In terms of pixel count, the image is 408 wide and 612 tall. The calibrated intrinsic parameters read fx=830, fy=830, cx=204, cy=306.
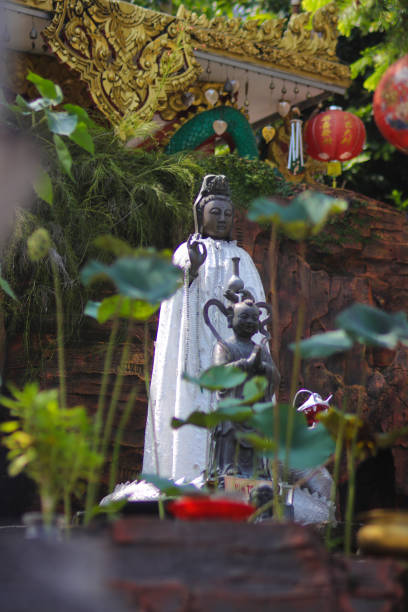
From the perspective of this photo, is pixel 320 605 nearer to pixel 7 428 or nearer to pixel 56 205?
pixel 7 428

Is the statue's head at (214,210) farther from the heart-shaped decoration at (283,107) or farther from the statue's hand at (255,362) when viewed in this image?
the heart-shaped decoration at (283,107)

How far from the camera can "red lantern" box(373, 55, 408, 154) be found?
14.7 feet

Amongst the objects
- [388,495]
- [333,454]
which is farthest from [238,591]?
[388,495]

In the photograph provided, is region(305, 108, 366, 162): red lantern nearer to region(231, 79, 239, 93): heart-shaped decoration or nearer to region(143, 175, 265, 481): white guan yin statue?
region(231, 79, 239, 93): heart-shaped decoration

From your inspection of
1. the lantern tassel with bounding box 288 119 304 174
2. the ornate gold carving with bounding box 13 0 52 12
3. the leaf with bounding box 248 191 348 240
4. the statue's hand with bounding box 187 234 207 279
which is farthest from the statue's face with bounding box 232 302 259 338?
the lantern tassel with bounding box 288 119 304 174

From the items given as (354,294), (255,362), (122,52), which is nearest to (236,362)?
(255,362)

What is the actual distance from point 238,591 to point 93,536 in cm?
33

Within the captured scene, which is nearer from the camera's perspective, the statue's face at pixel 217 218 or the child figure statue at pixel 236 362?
the child figure statue at pixel 236 362

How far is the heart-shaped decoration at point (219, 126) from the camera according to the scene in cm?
953

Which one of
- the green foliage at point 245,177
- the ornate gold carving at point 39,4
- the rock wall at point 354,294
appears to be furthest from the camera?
the green foliage at point 245,177

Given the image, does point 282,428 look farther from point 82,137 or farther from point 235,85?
point 235,85

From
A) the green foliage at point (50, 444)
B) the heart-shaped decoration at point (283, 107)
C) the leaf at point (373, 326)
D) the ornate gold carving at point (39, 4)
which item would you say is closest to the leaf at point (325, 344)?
the leaf at point (373, 326)

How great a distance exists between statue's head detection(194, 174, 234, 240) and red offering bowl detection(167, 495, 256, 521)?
12.0ft

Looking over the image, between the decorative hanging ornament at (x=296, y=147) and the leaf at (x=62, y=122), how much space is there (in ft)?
24.5
